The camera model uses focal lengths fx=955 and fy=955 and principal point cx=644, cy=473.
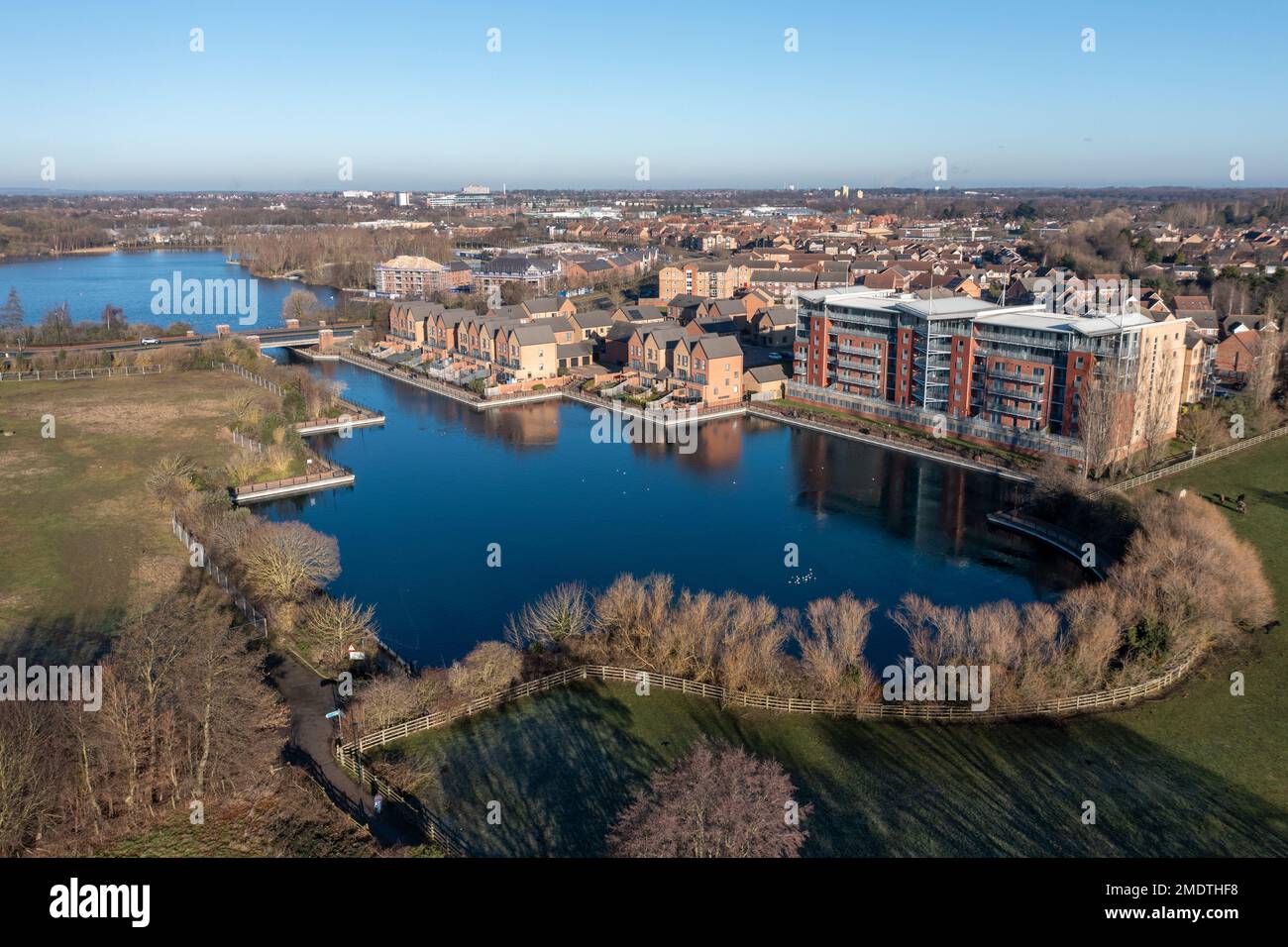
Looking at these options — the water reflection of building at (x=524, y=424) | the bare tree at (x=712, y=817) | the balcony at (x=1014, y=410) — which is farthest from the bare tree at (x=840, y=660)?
the water reflection of building at (x=524, y=424)

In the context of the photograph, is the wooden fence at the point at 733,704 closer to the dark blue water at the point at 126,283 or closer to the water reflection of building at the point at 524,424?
the water reflection of building at the point at 524,424

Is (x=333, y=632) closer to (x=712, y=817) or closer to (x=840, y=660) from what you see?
(x=840, y=660)

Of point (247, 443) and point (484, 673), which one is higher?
point (247, 443)

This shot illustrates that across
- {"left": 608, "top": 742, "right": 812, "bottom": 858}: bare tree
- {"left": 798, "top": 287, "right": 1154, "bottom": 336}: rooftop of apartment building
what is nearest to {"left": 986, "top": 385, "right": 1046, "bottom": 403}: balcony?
{"left": 798, "top": 287, "right": 1154, "bottom": 336}: rooftop of apartment building

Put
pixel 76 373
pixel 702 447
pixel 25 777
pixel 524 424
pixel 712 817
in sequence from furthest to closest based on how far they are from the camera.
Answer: pixel 76 373 → pixel 524 424 → pixel 702 447 → pixel 25 777 → pixel 712 817

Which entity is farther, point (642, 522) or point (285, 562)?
point (642, 522)

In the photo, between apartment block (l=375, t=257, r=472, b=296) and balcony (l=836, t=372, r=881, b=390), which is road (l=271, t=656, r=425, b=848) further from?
apartment block (l=375, t=257, r=472, b=296)

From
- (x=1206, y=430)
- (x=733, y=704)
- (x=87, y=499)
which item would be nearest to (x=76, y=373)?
(x=87, y=499)
